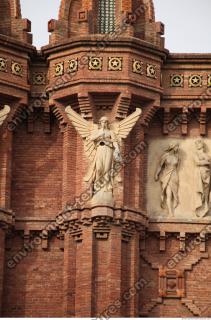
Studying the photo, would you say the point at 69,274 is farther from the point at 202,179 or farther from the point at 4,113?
the point at 4,113

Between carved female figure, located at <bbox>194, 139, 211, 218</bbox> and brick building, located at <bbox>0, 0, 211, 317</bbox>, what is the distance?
18 centimetres

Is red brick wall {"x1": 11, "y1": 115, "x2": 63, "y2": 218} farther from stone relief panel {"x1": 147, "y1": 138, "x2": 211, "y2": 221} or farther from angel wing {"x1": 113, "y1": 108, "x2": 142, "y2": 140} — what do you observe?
stone relief panel {"x1": 147, "y1": 138, "x2": 211, "y2": 221}

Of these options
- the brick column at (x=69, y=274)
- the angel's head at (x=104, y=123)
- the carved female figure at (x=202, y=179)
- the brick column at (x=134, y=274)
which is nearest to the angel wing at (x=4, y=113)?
the angel's head at (x=104, y=123)

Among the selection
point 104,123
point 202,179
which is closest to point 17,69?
point 104,123

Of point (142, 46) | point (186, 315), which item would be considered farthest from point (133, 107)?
point (186, 315)

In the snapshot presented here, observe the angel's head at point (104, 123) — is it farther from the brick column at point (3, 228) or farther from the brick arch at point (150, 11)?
the brick column at point (3, 228)

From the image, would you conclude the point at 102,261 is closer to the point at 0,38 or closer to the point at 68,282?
the point at 68,282

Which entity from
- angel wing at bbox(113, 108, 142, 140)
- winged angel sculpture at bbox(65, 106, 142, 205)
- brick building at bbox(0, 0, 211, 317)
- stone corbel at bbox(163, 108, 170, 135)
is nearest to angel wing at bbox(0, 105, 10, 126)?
brick building at bbox(0, 0, 211, 317)

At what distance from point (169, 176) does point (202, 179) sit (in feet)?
2.64

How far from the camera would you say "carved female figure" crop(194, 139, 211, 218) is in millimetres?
61000

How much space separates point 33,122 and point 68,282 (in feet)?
14.5

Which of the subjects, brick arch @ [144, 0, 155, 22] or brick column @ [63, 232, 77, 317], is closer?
brick column @ [63, 232, 77, 317]

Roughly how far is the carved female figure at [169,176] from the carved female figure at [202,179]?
0.50m

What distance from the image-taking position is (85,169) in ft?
198
